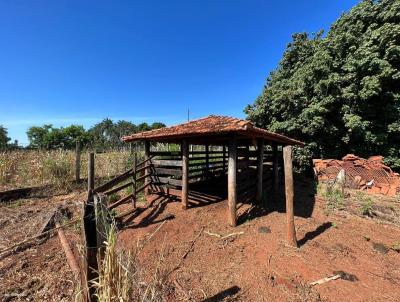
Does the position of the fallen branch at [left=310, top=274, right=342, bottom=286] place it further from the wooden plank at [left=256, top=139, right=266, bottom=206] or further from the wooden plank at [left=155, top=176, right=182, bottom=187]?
the wooden plank at [left=155, top=176, right=182, bottom=187]

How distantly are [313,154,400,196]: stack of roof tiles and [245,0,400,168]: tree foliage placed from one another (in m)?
1.31

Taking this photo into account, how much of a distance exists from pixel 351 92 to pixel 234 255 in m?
9.96

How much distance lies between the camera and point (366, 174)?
991cm

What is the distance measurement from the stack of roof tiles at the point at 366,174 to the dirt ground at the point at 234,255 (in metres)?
2.93

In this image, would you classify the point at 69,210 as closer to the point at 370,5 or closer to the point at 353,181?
the point at 353,181

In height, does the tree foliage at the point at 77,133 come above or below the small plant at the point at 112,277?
above

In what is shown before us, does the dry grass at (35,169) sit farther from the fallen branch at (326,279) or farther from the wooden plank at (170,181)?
the fallen branch at (326,279)

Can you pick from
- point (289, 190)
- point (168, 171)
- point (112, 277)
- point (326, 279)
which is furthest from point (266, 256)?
point (168, 171)

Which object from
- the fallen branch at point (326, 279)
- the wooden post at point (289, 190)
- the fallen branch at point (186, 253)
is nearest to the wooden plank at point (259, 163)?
the wooden post at point (289, 190)

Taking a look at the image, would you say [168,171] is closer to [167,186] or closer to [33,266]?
[167,186]

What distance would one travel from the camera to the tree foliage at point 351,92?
1030cm

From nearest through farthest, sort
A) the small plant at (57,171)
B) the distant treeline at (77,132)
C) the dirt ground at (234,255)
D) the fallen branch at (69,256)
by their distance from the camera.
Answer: the fallen branch at (69,256) → the dirt ground at (234,255) → the small plant at (57,171) → the distant treeline at (77,132)

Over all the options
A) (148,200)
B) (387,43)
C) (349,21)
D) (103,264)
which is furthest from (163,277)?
(349,21)

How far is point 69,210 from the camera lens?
6.24m
